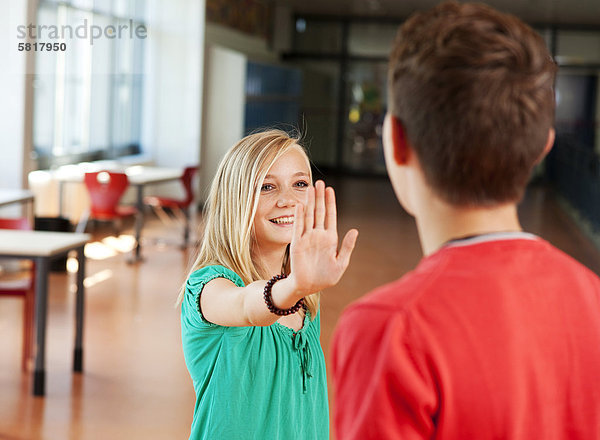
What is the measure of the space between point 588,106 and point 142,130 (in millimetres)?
11194

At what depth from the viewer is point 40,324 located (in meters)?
4.22

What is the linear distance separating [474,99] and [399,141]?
0.34 ft

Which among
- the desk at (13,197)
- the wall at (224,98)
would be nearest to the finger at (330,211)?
the desk at (13,197)

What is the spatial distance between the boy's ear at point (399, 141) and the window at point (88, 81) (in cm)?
842

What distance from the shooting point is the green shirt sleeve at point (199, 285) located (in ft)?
5.28

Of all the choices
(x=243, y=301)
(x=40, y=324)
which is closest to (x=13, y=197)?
(x=40, y=324)

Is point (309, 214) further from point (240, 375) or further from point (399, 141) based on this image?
point (240, 375)

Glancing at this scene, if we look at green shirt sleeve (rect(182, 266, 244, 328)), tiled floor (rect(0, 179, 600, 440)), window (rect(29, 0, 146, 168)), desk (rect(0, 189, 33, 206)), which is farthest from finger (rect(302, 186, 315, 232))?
window (rect(29, 0, 146, 168))

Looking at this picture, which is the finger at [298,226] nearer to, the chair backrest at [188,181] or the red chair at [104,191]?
the red chair at [104,191]

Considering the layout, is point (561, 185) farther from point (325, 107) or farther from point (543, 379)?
point (543, 379)

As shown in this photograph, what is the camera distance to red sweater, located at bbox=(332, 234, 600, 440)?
826 mm

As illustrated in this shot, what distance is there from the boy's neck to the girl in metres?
0.66

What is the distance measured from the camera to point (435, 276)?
2.79 ft

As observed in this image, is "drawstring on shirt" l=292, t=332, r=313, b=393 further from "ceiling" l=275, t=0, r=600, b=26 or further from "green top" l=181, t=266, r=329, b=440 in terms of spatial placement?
"ceiling" l=275, t=0, r=600, b=26
